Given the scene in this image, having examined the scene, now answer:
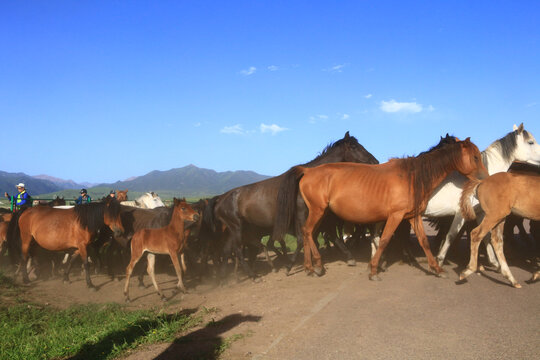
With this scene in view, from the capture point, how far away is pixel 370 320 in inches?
183

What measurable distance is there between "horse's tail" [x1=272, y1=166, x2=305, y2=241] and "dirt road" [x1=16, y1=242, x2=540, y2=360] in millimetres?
1163

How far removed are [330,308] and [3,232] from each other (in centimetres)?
1012

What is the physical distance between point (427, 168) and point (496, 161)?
2.32 m

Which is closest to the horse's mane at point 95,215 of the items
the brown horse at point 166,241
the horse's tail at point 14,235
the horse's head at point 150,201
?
the brown horse at point 166,241

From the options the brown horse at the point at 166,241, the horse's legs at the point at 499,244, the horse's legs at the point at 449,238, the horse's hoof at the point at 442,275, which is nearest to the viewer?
the horse's legs at the point at 499,244

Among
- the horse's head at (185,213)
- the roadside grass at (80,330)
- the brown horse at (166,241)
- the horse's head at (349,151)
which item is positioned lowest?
the roadside grass at (80,330)

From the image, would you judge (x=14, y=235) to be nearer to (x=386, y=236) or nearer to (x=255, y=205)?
(x=255, y=205)

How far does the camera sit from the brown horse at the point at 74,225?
29.7 feet

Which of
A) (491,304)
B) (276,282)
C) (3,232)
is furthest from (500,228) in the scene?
(3,232)

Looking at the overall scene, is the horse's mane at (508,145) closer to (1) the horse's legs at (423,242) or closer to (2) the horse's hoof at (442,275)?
(1) the horse's legs at (423,242)

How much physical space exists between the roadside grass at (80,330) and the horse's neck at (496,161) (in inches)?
A: 252

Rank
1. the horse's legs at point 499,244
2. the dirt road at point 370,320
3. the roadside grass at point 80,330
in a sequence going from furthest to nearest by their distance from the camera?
the horse's legs at point 499,244 → the roadside grass at point 80,330 → the dirt road at point 370,320

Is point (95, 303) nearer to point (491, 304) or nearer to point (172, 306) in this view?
point (172, 306)

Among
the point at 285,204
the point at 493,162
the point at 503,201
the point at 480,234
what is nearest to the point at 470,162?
the point at 503,201
